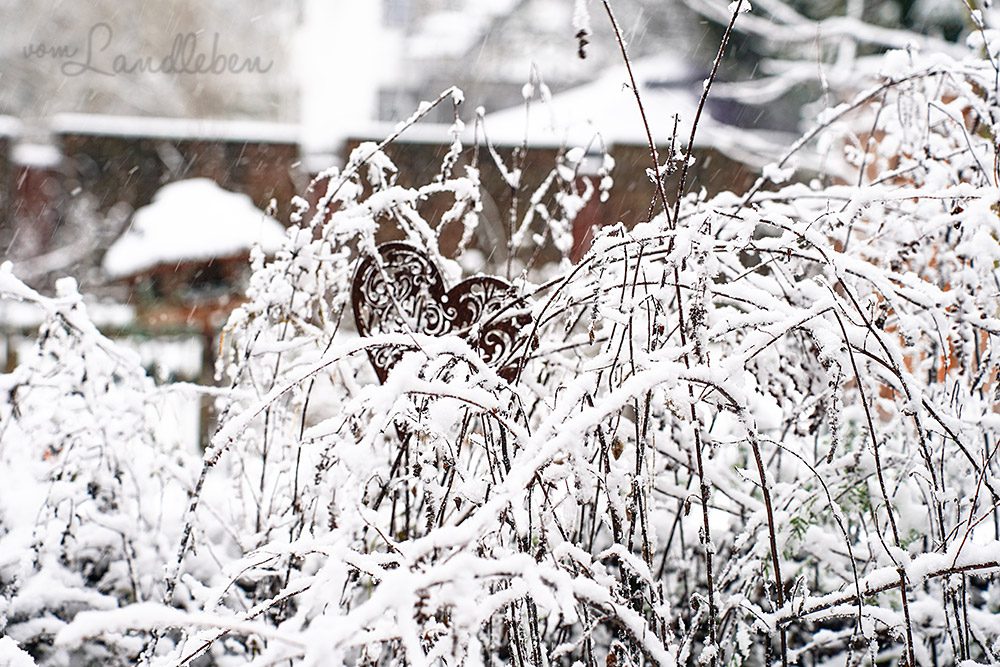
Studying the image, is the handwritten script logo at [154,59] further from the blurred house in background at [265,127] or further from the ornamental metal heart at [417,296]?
the ornamental metal heart at [417,296]

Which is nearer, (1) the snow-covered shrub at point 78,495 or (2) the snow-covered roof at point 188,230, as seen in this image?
(1) the snow-covered shrub at point 78,495

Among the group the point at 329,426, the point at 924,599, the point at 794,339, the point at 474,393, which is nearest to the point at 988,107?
the point at 794,339

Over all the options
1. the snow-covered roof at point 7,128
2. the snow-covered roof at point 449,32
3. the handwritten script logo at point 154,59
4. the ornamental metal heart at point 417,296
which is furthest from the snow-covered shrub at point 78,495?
the snow-covered roof at point 449,32

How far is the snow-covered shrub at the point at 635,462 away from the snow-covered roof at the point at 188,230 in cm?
473

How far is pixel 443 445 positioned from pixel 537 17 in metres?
17.2

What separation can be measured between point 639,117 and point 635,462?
20.6ft

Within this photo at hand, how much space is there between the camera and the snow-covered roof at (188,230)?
6848mm

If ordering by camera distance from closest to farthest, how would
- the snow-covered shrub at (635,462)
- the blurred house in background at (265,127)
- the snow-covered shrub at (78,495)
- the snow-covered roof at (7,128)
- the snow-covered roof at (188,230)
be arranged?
the snow-covered shrub at (635,462)
the snow-covered shrub at (78,495)
the snow-covered roof at (188,230)
the blurred house in background at (265,127)
the snow-covered roof at (7,128)

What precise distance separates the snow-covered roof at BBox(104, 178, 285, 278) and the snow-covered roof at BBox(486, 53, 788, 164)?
2409mm

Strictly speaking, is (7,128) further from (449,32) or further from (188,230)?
(449,32)

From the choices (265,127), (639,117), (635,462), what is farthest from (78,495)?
(265,127)

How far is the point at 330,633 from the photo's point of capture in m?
0.90

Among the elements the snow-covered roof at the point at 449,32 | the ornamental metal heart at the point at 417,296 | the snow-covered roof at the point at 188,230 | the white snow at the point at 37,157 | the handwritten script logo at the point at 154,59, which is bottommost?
the ornamental metal heart at the point at 417,296

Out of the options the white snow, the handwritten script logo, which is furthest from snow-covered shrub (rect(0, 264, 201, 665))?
the handwritten script logo
